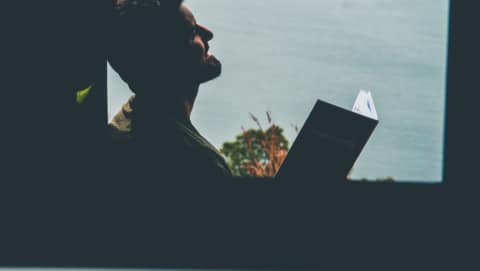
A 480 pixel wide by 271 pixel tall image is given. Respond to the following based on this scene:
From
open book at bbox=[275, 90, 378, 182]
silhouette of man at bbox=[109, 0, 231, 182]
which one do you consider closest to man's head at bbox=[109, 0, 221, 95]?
silhouette of man at bbox=[109, 0, 231, 182]

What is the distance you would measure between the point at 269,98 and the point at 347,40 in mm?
468

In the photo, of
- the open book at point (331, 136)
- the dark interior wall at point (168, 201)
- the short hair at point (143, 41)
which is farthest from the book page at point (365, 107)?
the short hair at point (143, 41)

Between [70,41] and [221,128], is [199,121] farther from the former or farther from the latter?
[70,41]

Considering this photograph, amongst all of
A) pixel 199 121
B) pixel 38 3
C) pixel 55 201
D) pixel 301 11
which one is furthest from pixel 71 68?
pixel 301 11

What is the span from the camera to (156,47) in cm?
235

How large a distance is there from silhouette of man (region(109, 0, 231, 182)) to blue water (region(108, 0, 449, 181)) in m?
0.68

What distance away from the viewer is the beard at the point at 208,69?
238cm

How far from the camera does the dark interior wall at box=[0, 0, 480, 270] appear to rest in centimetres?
223

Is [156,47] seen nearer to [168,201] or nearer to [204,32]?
[204,32]

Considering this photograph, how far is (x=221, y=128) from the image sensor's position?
3115 millimetres

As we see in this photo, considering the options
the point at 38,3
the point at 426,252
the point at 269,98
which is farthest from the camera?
the point at 269,98

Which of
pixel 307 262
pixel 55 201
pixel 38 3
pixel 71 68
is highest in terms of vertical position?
pixel 38 3

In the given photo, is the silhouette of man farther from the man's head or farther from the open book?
the open book

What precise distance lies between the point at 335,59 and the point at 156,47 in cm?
104
